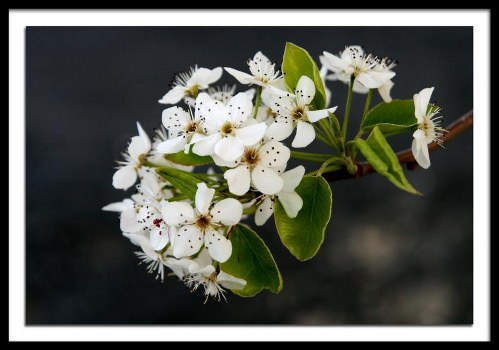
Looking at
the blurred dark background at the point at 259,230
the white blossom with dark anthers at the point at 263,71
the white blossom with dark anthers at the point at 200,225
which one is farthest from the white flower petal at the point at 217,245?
the blurred dark background at the point at 259,230

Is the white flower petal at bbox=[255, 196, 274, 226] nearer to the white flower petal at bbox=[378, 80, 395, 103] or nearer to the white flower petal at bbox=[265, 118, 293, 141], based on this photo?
the white flower petal at bbox=[265, 118, 293, 141]

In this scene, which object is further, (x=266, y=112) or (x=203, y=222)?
(x=266, y=112)

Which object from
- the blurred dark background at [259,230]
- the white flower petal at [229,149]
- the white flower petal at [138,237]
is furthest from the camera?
the blurred dark background at [259,230]

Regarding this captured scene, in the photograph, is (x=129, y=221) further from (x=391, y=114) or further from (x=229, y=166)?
(x=391, y=114)

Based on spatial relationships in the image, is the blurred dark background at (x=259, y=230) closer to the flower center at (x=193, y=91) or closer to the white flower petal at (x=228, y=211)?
the flower center at (x=193, y=91)

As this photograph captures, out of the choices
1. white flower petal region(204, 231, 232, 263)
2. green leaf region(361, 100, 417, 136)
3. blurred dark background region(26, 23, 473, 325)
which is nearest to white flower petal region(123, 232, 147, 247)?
white flower petal region(204, 231, 232, 263)

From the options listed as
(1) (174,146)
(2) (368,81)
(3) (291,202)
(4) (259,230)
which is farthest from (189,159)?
(4) (259,230)

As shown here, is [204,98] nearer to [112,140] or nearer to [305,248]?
[305,248]
